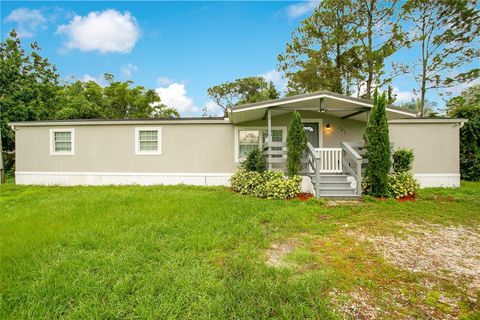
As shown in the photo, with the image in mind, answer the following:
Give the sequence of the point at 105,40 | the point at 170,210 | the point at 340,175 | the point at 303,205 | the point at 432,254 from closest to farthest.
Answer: the point at 432,254
the point at 170,210
the point at 303,205
the point at 340,175
the point at 105,40

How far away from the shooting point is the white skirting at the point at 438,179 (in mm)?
8281

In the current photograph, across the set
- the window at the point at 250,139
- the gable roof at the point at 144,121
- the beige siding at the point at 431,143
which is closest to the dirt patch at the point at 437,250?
the beige siding at the point at 431,143

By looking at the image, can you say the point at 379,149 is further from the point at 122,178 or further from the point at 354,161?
the point at 122,178

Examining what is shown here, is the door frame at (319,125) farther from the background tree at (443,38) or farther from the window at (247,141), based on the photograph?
the background tree at (443,38)

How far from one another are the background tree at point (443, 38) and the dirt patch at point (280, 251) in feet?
52.5

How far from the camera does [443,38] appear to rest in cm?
1327

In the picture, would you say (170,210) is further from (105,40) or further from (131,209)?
(105,40)

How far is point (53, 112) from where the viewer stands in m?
15.1

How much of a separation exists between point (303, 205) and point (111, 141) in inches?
297

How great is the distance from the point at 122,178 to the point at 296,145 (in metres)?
6.64

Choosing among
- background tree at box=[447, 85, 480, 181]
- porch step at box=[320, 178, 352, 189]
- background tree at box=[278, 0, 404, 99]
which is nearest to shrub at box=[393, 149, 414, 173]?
porch step at box=[320, 178, 352, 189]

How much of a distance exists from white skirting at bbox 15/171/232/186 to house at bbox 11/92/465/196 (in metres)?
0.04

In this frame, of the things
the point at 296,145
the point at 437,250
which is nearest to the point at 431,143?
the point at 296,145

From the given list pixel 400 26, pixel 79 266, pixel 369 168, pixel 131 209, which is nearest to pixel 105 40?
pixel 131 209
